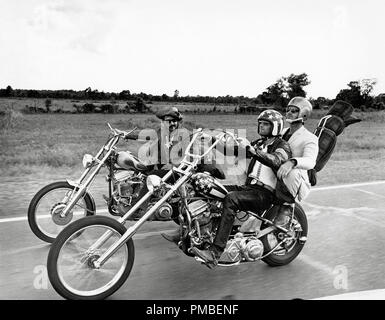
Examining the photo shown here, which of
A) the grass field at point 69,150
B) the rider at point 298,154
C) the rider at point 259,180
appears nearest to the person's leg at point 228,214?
the rider at point 259,180

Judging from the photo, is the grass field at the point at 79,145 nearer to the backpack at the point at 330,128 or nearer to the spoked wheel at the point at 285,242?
the backpack at the point at 330,128

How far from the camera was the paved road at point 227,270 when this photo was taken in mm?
3709

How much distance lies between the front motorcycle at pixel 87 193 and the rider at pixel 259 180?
1.28m

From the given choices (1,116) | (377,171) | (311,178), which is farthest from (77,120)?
(311,178)

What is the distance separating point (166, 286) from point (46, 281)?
982mm

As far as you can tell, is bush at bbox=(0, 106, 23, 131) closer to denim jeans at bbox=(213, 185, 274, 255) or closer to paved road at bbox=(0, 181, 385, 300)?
paved road at bbox=(0, 181, 385, 300)

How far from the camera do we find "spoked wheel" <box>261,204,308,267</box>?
4129 millimetres

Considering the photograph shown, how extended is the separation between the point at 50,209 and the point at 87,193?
402 millimetres

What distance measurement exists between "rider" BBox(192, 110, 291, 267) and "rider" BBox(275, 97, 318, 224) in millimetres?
101

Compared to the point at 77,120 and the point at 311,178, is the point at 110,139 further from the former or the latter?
the point at 77,120

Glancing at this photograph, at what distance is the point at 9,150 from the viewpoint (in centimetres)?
999

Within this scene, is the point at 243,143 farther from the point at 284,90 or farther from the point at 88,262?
the point at 284,90

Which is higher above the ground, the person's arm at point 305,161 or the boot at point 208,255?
the person's arm at point 305,161

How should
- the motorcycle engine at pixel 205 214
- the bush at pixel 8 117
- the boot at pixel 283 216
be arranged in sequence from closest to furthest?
the motorcycle engine at pixel 205 214, the boot at pixel 283 216, the bush at pixel 8 117
